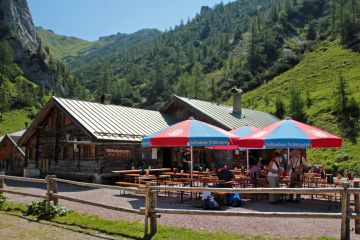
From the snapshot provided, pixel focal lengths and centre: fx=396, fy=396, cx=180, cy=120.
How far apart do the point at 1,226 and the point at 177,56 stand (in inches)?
5093

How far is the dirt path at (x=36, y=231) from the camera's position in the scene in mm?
8922

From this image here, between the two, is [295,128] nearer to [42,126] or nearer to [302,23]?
[42,126]

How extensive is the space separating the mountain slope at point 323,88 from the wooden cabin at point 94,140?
10.8 metres

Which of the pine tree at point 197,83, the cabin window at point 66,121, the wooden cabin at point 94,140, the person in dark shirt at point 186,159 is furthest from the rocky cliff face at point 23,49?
the person in dark shirt at point 186,159

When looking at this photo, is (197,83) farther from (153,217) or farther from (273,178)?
(153,217)

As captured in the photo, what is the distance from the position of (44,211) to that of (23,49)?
10526cm

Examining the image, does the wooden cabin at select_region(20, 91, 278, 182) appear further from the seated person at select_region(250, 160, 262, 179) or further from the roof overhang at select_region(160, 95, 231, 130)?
the seated person at select_region(250, 160, 262, 179)

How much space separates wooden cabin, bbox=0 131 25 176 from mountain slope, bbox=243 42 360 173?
25516mm

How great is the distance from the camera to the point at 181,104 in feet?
95.0

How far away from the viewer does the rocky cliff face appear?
105875 mm

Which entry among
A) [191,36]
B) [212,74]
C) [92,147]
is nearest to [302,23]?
[212,74]

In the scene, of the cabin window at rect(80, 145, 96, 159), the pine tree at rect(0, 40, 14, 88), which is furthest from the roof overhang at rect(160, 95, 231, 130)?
the pine tree at rect(0, 40, 14, 88)

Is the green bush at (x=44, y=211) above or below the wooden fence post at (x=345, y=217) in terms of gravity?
below

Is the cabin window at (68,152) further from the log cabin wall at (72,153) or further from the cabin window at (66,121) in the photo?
the cabin window at (66,121)
